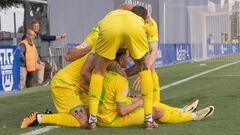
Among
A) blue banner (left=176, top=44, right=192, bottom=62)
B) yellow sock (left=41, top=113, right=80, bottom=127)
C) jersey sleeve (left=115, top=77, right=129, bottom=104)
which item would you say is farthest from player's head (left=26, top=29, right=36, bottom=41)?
blue banner (left=176, top=44, right=192, bottom=62)

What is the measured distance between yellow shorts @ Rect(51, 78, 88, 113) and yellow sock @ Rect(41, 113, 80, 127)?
0.06m

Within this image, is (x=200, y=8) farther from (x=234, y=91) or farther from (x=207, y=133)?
(x=207, y=133)

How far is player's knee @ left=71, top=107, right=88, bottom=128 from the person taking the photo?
5.75 m

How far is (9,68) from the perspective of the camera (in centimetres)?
1238

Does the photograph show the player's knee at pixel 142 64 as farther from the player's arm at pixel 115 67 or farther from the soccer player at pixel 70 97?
the soccer player at pixel 70 97

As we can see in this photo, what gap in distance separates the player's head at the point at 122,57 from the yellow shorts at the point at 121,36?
Answer: 1.11 ft

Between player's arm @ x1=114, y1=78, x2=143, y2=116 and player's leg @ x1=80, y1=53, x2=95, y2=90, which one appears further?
player's leg @ x1=80, y1=53, x2=95, y2=90

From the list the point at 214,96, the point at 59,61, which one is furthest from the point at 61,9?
the point at 214,96

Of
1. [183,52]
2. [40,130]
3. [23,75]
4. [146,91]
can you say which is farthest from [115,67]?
[183,52]

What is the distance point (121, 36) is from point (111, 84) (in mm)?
638

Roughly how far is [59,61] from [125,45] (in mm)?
11780

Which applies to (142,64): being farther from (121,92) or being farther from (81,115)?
(81,115)

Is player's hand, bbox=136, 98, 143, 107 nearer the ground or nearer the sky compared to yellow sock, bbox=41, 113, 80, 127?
nearer the sky

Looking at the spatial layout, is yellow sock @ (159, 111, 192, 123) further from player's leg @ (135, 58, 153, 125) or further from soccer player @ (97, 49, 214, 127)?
player's leg @ (135, 58, 153, 125)
